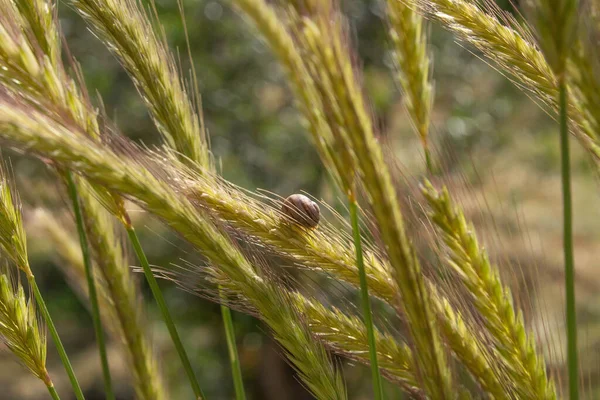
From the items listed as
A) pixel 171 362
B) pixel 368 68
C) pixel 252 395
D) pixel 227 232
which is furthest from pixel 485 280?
pixel 252 395

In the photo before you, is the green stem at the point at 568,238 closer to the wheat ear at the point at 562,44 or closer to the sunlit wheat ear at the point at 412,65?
the wheat ear at the point at 562,44

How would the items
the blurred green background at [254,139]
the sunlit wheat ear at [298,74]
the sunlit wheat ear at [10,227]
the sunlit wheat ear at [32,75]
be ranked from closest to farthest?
the sunlit wheat ear at [298,74], the sunlit wheat ear at [32,75], the sunlit wheat ear at [10,227], the blurred green background at [254,139]

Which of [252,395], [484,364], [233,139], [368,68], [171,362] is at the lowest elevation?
[252,395]

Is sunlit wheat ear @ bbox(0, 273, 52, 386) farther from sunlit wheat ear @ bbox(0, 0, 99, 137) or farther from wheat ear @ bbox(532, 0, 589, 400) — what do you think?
wheat ear @ bbox(532, 0, 589, 400)

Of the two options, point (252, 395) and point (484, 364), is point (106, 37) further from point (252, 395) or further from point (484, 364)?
point (252, 395)

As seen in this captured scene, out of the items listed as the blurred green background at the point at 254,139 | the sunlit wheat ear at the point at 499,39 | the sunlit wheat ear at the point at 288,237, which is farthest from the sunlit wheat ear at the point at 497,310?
the blurred green background at the point at 254,139
